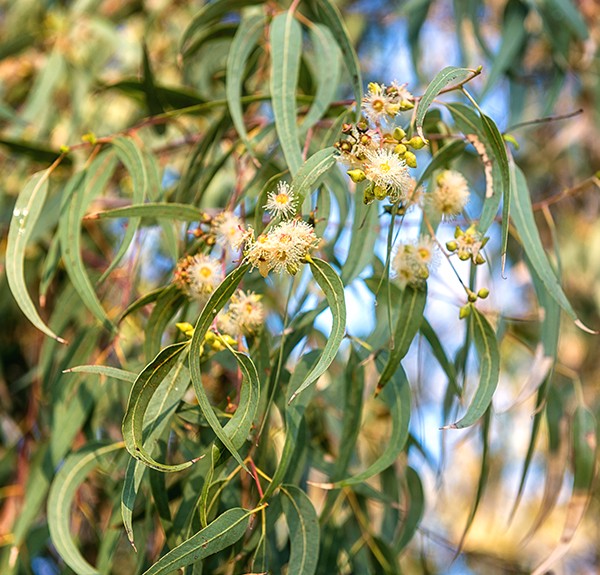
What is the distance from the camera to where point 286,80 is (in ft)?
3.32

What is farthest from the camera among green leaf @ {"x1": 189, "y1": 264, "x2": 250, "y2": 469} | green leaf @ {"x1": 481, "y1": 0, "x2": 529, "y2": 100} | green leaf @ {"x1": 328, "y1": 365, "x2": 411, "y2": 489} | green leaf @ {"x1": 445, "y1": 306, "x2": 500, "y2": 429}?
green leaf @ {"x1": 481, "y1": 0, "x2": 529, "y2": 100}

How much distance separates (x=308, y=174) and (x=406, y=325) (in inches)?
9.8

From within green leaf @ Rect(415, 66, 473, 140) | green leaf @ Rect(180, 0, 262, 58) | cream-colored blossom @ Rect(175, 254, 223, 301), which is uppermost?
green leaf @ Rect(180, 0, 262, 58)

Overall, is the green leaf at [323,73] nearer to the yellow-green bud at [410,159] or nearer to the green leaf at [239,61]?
the green leaf at [239,61]

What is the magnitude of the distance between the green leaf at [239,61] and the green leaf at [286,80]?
74 mm

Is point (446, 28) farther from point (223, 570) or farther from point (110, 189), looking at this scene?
point (223, 570)

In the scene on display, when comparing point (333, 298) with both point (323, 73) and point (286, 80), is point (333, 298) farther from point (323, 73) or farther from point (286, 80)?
point (323, 73)

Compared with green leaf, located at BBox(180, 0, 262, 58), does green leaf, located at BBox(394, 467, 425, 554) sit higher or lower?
lower

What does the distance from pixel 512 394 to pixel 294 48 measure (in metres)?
1.97

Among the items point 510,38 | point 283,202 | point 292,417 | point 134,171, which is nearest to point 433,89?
point 283,202

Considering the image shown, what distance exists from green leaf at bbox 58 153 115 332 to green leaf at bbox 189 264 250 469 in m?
0.28

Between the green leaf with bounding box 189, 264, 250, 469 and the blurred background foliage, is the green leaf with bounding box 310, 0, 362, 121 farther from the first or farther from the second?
the green leaf with bounding box 189, 264, 250, 469

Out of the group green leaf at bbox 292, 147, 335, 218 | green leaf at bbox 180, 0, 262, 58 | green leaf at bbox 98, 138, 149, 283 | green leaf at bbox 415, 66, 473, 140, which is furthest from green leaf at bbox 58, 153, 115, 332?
green leaf at bbox 415, 66, 473, 140

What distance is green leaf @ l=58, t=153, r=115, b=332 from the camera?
1.01m
